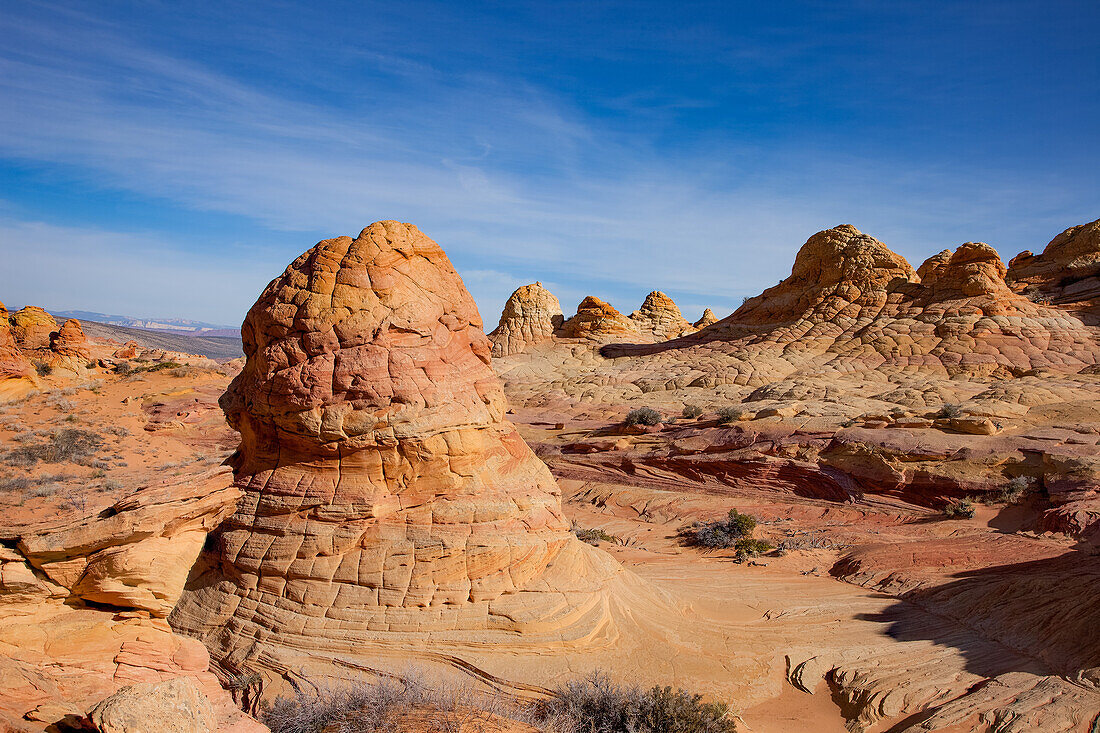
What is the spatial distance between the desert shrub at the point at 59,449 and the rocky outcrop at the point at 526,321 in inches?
942

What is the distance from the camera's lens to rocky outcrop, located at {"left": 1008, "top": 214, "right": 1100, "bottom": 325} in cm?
3023

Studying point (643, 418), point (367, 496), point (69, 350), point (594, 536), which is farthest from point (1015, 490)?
point (69, 350)

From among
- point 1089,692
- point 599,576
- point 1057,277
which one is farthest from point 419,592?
point 1057,277

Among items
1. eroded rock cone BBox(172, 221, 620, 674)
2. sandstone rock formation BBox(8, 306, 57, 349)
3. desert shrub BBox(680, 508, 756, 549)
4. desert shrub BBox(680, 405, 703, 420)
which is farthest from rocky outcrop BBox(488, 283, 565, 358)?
eroded rock cone BBox(172, 221, 620, 674)

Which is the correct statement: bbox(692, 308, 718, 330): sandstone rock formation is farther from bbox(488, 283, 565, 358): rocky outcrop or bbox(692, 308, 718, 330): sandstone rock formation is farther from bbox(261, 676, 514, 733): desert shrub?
bbox(261, 676, 514, 733): desert shrub

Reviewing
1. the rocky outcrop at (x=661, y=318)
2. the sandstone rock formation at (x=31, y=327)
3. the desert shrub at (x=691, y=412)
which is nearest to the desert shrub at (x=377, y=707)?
the desert shrub at (x=691, y=412)

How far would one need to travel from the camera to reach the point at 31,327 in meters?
36.6

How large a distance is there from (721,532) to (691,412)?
10.5m

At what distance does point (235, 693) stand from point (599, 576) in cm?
412

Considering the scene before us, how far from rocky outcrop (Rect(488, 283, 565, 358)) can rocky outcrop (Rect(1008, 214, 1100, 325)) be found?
2758cm

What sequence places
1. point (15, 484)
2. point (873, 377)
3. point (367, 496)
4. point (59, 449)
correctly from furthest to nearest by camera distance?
point (873, 377), point (59, 449), point (15, 484), point (367, 496)

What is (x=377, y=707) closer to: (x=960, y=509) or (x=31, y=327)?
(x=960, y=509)

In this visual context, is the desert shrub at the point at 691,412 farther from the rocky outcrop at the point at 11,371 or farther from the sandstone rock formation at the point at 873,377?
the rocky outcrop at the point at 11,371

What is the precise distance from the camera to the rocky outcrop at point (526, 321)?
42.8 m
